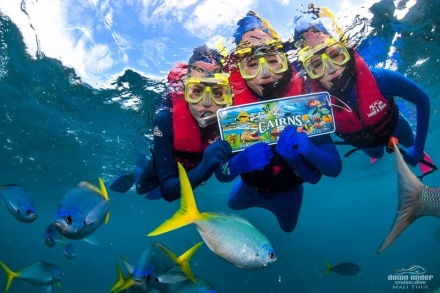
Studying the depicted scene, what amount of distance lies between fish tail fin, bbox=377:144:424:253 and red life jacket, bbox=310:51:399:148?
397 centimetres

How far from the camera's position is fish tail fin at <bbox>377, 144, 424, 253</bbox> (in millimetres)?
2107

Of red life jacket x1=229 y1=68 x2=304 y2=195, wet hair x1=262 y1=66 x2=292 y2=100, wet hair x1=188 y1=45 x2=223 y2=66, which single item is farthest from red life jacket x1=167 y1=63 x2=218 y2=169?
wet hair x1=188 y1=45 x2=223 y2=66

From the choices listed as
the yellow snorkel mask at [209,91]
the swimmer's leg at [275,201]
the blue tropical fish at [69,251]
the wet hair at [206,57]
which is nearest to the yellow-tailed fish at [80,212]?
the yellow snorkel mask at [209,91]

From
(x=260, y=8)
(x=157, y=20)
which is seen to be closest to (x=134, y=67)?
(x=157, y=20)

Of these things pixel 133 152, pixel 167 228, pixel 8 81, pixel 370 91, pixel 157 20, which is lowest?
pixel 167 228

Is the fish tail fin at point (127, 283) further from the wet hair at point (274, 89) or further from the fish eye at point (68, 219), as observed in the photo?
the wet hair at point (274, 89)

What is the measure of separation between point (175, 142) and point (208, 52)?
334 cm

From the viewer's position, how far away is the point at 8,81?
38.7 ft

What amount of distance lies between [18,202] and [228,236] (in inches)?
137

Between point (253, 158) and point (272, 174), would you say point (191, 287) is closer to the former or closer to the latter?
point (253, 158)

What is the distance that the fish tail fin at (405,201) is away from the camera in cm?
211

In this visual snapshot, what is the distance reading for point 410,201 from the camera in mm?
2162

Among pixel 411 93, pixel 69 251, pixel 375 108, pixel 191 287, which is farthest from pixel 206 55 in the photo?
pixel 69 251

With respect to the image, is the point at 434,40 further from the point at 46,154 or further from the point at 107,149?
the point at 46,154
